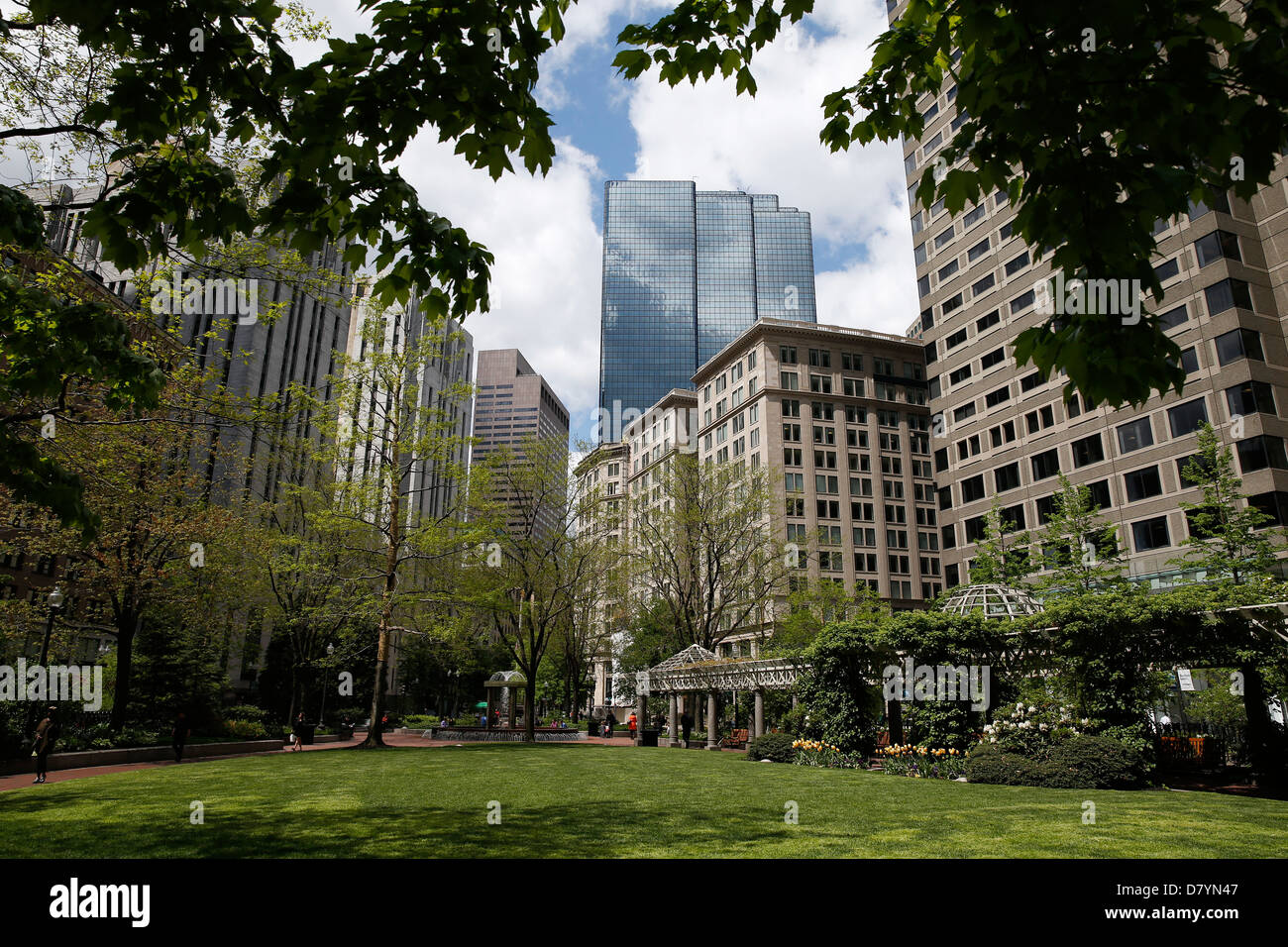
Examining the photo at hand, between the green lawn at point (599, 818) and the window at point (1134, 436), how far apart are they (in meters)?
36.2

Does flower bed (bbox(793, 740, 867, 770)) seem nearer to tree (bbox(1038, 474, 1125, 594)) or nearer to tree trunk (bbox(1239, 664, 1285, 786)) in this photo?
tree trunk (bbox(1239, 664, 1285, 786))

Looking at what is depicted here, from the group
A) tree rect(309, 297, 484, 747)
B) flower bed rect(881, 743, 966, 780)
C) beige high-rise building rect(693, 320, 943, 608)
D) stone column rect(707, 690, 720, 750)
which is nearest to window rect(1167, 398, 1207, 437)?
Result: stone column rect(707, 690, 720, 750)

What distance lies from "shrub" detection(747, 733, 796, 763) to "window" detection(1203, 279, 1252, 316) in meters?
37.5

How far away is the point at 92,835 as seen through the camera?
28.8 ft

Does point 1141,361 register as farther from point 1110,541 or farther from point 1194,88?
point 1110,541

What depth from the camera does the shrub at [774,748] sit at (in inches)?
1038

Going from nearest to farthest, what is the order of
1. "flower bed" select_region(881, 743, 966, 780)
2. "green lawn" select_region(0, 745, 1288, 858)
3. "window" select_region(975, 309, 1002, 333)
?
"green lawn" select_region(0, 745, 1288, 858), "flower bed" select_region(881, 743, 966, 780), "window" select_region(975, 309, 1002, 333)

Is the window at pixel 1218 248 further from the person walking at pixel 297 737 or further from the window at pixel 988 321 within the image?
the person walking at pixel 297 737

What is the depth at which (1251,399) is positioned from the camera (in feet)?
131

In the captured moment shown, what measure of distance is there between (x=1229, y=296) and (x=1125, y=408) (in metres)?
9.55

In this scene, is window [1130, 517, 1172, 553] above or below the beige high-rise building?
below

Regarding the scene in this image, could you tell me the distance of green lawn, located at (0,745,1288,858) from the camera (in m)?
7.99

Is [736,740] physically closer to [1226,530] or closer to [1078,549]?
[1078,549]
